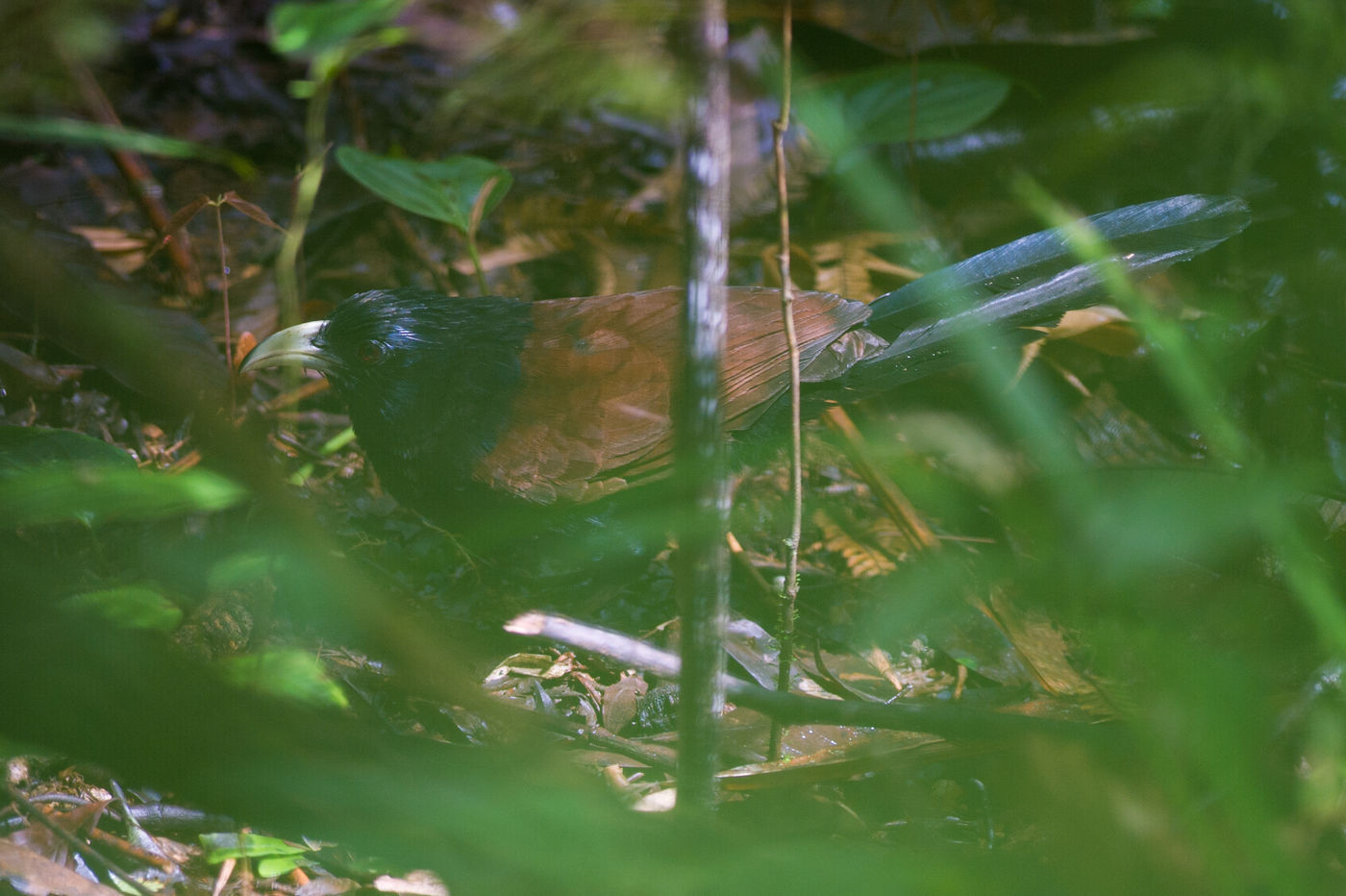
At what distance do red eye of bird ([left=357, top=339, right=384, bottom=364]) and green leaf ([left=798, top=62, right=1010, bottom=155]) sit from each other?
1.89 meters

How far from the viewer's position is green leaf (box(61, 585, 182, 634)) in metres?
1.73

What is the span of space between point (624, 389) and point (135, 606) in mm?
1576

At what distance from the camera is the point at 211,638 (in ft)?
7.46

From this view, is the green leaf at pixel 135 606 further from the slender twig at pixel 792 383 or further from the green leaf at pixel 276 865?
the slender twig at pixel 792 383

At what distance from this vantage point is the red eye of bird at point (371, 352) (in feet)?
9.70

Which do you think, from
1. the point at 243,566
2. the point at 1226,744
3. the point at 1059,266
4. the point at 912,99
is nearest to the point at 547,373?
the point at 243,566

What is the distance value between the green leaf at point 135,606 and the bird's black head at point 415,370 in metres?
1.05

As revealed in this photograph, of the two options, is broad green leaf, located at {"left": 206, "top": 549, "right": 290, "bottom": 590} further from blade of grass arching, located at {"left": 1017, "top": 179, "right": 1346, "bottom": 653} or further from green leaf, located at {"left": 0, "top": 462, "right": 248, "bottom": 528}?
blade of grass arching, located at {"left": 1017, "top": 179, "right": 1346, "bottom": 653}

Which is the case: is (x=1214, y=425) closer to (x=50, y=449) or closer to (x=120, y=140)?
(x=50, y=449)

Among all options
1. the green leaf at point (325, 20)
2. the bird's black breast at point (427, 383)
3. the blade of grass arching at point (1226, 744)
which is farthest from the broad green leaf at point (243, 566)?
the green leaf at point (325, 20)

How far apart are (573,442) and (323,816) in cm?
201

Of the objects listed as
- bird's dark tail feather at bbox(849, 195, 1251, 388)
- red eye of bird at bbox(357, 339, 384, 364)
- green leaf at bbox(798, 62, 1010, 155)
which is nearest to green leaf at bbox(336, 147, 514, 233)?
red eye of bird at bbox(357, 339, 384, 364)

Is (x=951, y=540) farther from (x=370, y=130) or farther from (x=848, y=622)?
(x=370, y=130)

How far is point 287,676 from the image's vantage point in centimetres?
170
